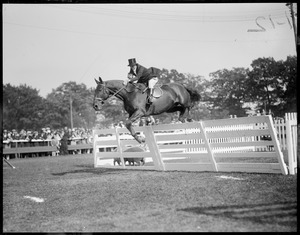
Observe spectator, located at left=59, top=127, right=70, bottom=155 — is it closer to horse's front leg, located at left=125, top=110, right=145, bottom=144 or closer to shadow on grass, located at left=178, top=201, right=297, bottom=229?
horse's front leg, located at left=125, top=110, right=145, bottom=144

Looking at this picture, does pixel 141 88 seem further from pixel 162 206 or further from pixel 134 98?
pixel 162 206

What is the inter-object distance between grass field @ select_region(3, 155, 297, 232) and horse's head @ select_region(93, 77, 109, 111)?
3424 mm

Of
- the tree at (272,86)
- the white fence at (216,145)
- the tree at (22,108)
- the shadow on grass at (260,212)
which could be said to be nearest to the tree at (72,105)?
the tree at (22,108)

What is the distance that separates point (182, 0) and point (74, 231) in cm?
406

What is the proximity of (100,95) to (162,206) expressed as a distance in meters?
6.38

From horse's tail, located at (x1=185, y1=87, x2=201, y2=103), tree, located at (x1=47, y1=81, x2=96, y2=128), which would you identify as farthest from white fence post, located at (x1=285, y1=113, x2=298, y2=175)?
tree, located at (x1=47, y1=81, x2=96, y2=128)

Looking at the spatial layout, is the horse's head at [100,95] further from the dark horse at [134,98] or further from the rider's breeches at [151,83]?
the rider's breeches at [151,83]

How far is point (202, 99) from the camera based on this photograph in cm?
6162

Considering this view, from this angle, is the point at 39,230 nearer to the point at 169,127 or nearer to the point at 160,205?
the point at 160,205

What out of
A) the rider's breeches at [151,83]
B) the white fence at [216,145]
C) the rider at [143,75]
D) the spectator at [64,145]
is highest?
the rider at [143,75]

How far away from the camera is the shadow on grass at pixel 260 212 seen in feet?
14.9

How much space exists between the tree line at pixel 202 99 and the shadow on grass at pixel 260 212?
85.0 ft

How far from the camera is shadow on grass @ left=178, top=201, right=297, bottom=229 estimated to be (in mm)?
4540

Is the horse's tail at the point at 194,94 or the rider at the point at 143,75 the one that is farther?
the horse's tail at the point at 194,94
